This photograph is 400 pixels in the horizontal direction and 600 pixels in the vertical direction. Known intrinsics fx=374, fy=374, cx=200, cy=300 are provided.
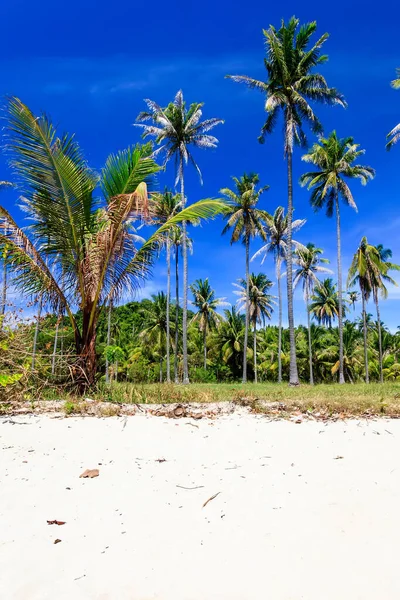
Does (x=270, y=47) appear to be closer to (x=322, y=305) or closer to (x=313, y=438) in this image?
(x=313, y=438)

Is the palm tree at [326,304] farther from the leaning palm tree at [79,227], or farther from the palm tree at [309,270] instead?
the leaning palm tree at [79,227]

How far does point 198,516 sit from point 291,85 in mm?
21497

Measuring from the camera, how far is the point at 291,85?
1955cm

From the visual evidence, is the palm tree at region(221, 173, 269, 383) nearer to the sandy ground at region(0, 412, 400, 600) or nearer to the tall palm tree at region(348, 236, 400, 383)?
the tall palm tree at region(348, 236, 400, 383)

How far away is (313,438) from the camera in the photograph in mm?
5258

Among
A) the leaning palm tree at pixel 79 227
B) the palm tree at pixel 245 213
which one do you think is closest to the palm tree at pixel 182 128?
the palm tree at pixel 245 213

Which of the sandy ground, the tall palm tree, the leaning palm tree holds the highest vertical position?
the tall palm tree

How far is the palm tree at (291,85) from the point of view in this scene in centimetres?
1886

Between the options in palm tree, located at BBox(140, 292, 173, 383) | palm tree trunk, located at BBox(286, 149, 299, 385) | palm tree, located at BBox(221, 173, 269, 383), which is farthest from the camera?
palm tree, located at BBox(140, 292, 173, 383)

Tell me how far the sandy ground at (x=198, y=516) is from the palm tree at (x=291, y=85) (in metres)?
14.7

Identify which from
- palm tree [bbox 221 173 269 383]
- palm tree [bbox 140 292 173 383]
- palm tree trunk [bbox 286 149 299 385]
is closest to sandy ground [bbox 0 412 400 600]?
palm tree trunk [bbox 286 149 299 385]

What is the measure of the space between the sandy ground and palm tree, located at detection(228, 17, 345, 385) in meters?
14.7

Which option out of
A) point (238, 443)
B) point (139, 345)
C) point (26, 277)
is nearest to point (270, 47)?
point (26, 277)

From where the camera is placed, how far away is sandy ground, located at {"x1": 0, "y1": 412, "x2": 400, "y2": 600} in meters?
2.28
